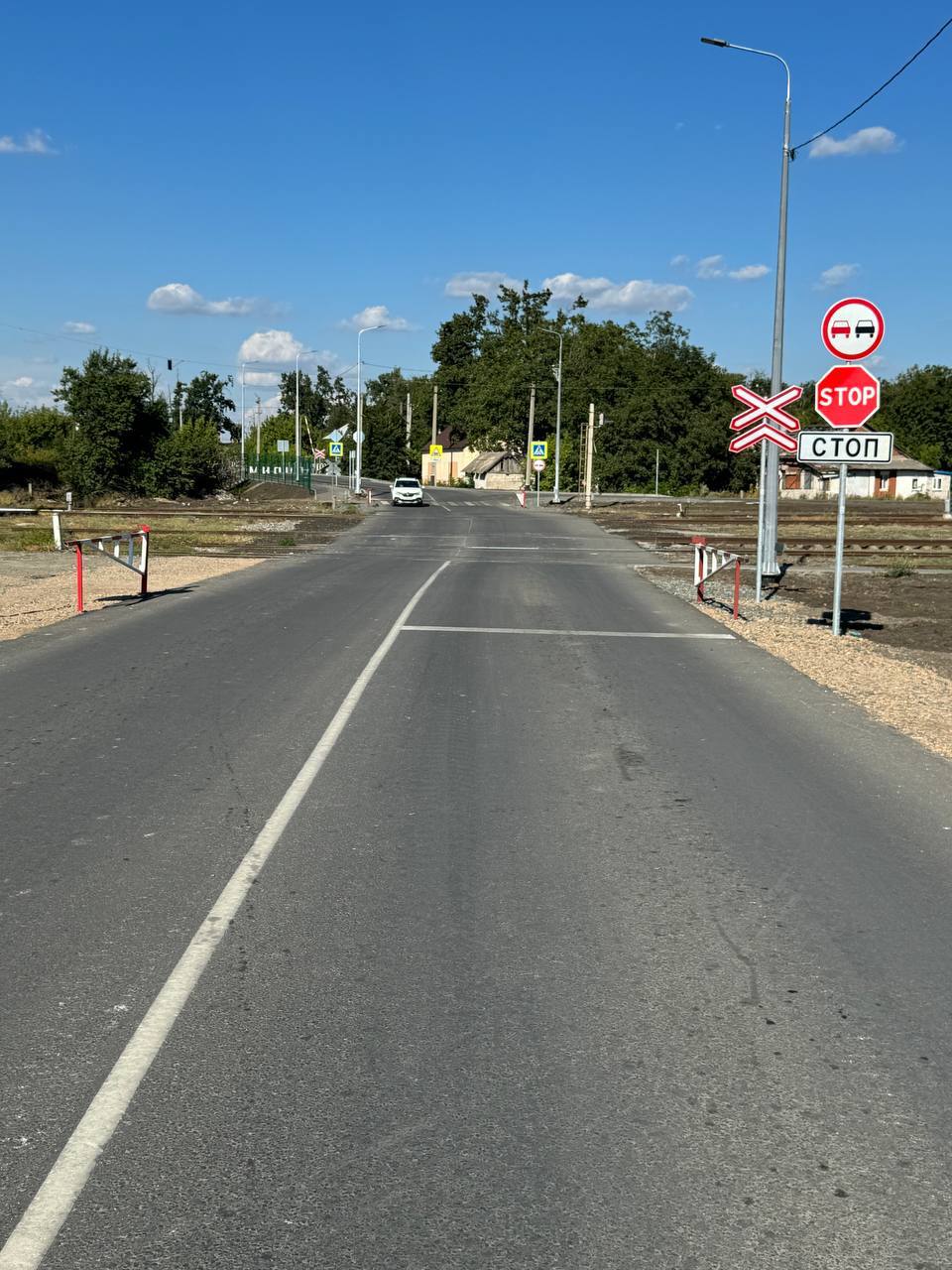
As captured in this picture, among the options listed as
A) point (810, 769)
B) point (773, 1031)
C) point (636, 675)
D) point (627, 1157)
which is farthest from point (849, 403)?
point (627, 1157)

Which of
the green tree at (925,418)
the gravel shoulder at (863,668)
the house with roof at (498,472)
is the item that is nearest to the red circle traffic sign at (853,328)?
the gravel shoulder at (863,668)

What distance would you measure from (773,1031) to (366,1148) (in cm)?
158

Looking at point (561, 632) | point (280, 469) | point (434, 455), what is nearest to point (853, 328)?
point (561, 632)

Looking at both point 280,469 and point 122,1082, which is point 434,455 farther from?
point 122,1082

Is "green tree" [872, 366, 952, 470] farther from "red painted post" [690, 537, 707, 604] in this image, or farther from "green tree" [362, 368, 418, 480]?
"red painted post" [690, 537, 707, 604]

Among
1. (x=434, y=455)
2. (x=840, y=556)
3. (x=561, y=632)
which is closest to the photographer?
(x=840, y=556)

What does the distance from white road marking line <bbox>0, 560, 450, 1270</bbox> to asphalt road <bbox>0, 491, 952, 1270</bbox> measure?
0.5 inches

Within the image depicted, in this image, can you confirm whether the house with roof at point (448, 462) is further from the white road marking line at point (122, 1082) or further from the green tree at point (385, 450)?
the white road marking line at point (122, 1082)

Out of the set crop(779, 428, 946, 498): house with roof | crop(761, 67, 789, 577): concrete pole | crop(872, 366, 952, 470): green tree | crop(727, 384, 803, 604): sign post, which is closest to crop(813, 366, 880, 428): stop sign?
crop(727, 384, 803, 604): sign post

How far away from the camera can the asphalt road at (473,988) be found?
329 centimetres

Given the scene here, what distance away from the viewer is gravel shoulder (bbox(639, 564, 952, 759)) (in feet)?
35.7

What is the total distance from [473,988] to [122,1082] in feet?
4.40

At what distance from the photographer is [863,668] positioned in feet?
45.5

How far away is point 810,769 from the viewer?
28.6 feet
